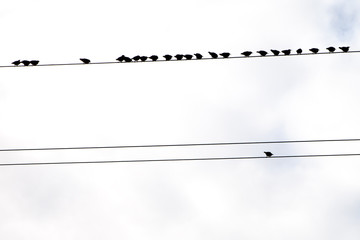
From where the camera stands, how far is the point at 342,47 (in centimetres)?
1920

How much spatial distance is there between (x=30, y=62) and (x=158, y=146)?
20.3 ft

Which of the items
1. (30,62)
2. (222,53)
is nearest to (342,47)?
(222,53)

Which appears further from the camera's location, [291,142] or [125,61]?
[125,61]

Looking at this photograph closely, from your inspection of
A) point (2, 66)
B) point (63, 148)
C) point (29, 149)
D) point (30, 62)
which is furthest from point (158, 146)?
point (30, 62)

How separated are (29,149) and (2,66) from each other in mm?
2483

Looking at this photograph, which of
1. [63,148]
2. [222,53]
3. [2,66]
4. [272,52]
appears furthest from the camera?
[272,52]

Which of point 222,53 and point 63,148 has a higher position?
point 222,53

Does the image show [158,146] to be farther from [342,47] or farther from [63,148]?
[342,47]

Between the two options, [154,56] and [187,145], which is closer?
[187,145]

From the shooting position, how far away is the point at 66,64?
16.1 meters

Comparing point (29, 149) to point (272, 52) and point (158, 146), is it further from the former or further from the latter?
point (272, 52)

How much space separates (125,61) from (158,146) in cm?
309

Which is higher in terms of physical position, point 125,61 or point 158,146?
point 125,61

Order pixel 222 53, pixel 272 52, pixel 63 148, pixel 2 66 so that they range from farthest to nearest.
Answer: pixel 272 52
pixel 222 53
pixel 2 66
pixel 63 148
